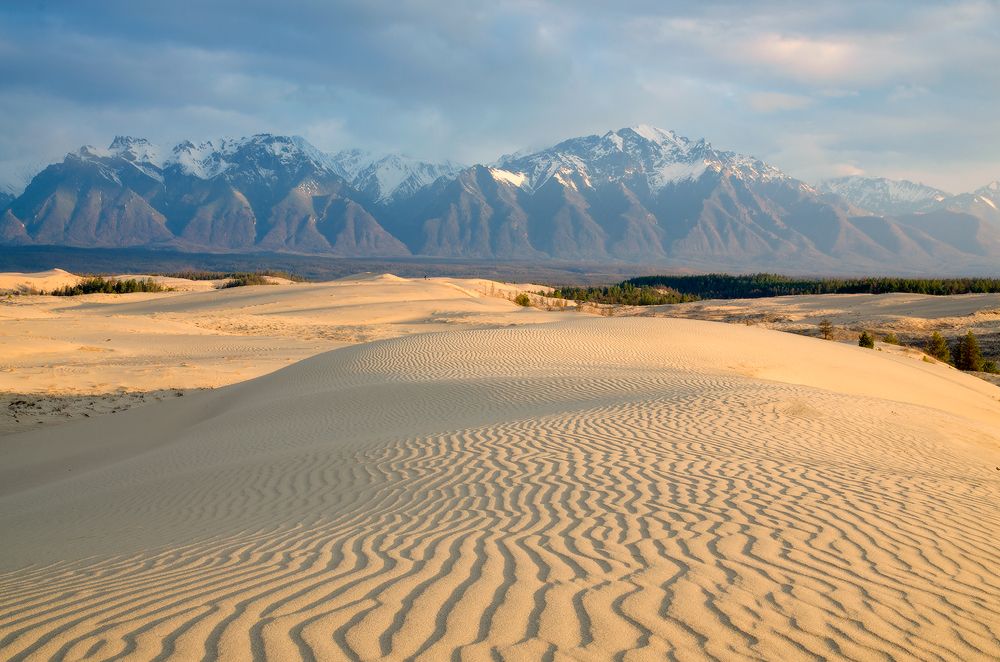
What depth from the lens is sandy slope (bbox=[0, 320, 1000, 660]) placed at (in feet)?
11.5

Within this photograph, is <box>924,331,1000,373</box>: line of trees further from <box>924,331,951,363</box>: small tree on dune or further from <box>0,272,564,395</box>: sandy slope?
<box>0,272,564,395</box>: sandy slope

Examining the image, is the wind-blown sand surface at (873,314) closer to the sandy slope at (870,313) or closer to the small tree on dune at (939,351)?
the sandy slope at (870,313)

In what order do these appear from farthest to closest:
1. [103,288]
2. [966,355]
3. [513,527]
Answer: [103,288], [966,355], [513,527]

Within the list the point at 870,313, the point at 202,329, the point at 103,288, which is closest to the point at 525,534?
the point at 202,329

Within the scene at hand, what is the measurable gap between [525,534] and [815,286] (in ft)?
297

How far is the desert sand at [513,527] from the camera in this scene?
3500 mm

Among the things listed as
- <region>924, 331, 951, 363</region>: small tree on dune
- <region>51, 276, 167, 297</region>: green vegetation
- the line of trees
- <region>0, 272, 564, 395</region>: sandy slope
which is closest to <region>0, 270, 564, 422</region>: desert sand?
<region>0, 272, 564, 395</region>: sandy slope

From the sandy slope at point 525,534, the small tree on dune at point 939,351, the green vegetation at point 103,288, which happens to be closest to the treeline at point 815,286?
the small tree on dune at point 939,351

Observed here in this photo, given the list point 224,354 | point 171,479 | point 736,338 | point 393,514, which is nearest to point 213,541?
point 393,514

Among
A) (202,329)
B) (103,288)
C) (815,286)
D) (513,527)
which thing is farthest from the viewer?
(815,286)

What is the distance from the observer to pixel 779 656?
326cm

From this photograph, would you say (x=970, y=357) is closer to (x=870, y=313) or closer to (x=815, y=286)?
(x=870, y=313)

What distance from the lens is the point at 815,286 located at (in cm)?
8669

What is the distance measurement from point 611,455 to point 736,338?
1738cm
